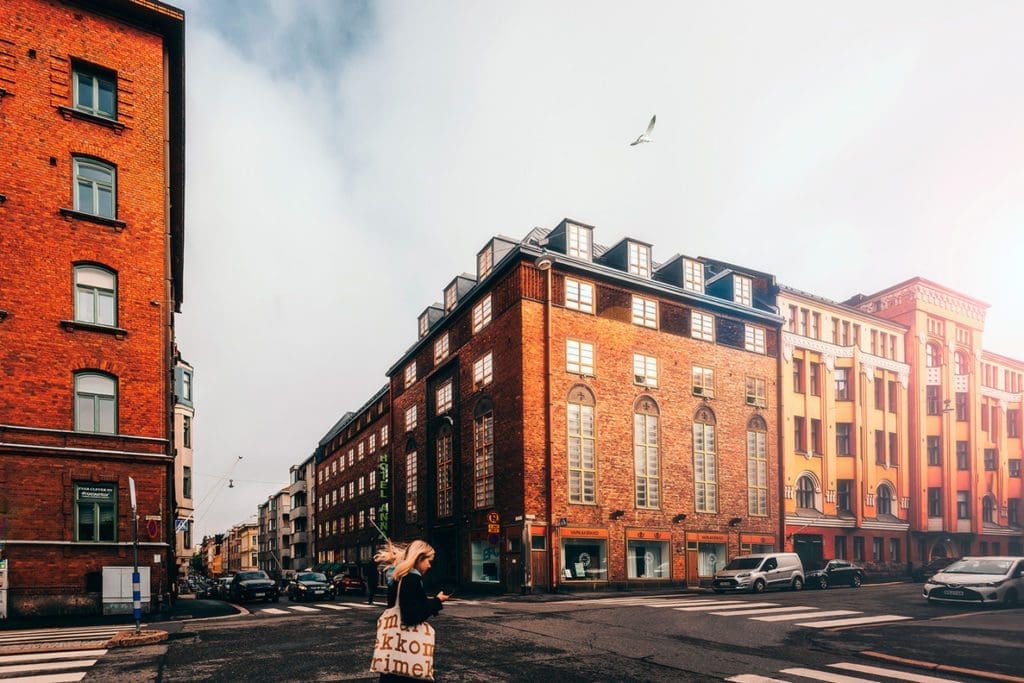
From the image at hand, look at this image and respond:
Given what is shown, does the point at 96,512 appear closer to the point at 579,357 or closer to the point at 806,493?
the point at 579,357

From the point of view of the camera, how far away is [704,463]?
1448 inches

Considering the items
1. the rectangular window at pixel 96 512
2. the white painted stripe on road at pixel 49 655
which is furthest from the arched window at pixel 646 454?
the white painted stripe on road at pixel 49 655

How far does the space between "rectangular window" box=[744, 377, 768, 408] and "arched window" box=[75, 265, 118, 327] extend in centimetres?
3051

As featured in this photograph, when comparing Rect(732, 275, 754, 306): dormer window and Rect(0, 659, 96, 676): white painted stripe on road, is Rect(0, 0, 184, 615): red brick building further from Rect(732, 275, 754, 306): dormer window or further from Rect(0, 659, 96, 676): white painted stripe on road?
Rect(732, 275, 754, 306): dormer window

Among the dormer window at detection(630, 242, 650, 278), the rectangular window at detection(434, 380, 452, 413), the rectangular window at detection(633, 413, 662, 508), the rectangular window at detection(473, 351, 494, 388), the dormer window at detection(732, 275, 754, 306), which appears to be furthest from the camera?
the rectangular window at detection(434, 380, 452, 413)

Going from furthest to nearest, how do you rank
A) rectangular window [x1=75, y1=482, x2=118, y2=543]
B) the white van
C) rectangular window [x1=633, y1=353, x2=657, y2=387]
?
rectangular window [x1=633, y1=353, x2=657, y2=387] → the white van → rectangular window [x1=75, y1=482, x2=118, y2=543]

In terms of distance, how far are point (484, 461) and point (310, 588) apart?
9798 millimetres

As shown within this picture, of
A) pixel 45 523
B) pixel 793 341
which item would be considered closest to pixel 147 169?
pixel 45 523

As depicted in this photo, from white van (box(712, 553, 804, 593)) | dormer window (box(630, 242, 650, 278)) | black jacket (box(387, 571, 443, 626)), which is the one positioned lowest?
white van (box(712, 553, 804, 593))

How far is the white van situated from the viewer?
27.3 m

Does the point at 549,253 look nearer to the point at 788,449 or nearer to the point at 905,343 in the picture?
the point at 788,449

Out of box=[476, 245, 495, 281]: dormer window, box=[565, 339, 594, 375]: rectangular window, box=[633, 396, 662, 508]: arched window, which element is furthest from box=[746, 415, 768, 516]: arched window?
box=[476, 245, 495, 281]: dormer window

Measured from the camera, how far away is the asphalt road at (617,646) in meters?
9.50

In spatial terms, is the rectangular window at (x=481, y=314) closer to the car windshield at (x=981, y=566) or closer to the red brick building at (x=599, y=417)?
the red brick building at (x=599, y=417)
